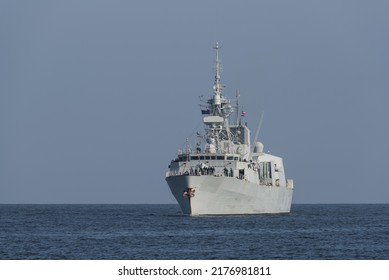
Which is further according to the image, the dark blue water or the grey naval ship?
the grey naval ship

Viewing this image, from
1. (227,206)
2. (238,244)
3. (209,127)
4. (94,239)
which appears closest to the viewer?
(238,244)

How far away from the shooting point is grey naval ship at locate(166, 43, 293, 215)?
106812 millimetres

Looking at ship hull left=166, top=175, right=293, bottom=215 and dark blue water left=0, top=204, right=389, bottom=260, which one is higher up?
ship hull left=166, top=175, right=293, bottom=215

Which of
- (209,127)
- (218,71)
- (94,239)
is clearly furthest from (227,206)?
(94,239)

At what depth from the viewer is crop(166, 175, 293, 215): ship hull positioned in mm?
105812

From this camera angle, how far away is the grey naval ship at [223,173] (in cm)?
10681

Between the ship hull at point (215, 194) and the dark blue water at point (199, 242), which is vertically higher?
the ship hull at point (215, 194)

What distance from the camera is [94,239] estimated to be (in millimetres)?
79750

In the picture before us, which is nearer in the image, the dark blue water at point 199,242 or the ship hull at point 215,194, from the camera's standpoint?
the dark blue water at point 199,242

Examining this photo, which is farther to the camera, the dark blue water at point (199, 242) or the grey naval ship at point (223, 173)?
the grey naval ship at point (223, 173)

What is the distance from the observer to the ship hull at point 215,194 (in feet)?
347

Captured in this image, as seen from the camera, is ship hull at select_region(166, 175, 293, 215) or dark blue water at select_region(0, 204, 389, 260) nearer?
dark blue water at select_region(0, 204, 389, 260)
